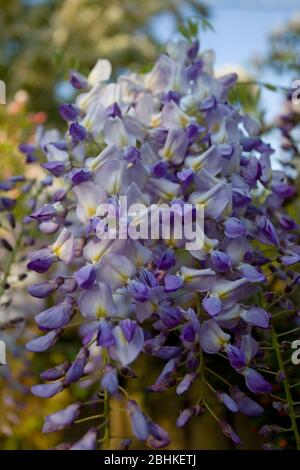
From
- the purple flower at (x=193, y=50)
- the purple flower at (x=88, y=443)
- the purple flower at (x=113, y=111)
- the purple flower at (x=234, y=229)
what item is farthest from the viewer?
the purple flower at (x=193, y=50)

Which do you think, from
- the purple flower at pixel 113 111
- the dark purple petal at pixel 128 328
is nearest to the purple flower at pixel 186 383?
the dark purple petal at pixel 128 328

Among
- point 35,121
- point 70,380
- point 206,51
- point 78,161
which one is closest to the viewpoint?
point 70,380

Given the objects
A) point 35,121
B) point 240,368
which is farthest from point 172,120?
point 35,121

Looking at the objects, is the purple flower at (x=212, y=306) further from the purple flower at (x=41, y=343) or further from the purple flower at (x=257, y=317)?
the purple flower at (x=41, y=343)

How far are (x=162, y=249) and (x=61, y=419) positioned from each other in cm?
23

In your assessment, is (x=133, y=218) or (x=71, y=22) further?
(x=71, y=22)

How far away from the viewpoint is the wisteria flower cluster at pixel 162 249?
1.93 ft

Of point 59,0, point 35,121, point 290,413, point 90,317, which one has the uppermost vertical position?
point 90,317

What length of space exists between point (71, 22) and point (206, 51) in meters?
5.37

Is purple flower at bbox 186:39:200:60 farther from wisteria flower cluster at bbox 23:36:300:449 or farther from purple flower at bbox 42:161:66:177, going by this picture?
purple flower at bbox 42:161:66:177

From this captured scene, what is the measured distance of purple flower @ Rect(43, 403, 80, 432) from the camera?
22.5 inches

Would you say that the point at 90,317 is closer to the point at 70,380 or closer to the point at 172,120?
the point at 70,380

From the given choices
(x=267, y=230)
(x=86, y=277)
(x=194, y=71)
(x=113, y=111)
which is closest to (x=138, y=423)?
(x=86, y=277)

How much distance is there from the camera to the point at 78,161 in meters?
0.76
